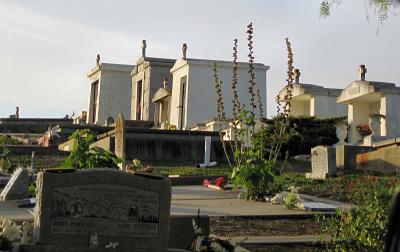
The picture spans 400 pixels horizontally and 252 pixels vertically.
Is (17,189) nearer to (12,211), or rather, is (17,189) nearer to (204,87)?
(12,211)

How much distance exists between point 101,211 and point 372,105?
28.4m

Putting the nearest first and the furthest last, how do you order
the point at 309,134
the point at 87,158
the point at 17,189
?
the point at 87,158
the point at 17,189
the point at 309,134

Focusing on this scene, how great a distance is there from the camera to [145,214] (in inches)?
240

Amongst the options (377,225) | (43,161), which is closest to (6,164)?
(43,161)

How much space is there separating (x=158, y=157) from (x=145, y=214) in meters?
17.9

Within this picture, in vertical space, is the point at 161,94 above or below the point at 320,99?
above

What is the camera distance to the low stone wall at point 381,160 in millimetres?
18281

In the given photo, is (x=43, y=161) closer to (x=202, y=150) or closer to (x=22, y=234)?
(x=202, y=150)

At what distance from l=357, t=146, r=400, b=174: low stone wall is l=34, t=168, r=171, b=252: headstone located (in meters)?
12.8

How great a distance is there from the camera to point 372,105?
108 ft

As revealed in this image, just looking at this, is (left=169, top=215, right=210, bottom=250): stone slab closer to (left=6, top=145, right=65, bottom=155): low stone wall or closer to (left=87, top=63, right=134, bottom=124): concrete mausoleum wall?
(left=6, top=145, right=65, bottom=155): low stone wall

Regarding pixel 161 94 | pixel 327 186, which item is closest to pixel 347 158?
pixel 327 186

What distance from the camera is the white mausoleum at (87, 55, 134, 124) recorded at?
168ft

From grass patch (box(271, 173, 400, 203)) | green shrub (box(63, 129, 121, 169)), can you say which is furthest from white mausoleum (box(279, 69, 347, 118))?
green shrub (box(63, 129, 121, 169))
